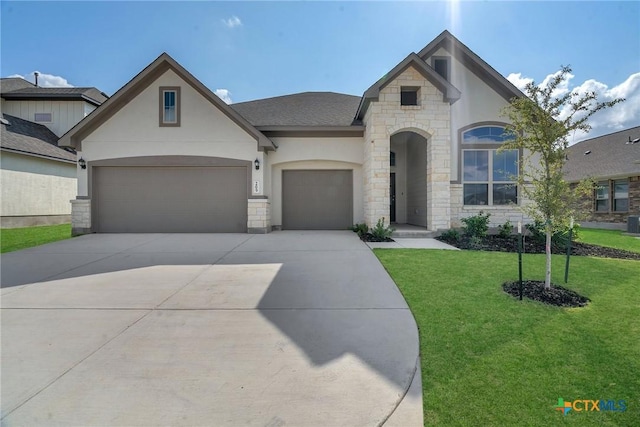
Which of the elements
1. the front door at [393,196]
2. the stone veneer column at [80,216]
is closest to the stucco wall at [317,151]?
the front door at [393,196]

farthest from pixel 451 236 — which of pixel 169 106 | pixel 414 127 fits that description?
pixel 169 106

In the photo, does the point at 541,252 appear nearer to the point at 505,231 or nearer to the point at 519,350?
the point at 505,231

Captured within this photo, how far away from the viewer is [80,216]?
1139 centimetres

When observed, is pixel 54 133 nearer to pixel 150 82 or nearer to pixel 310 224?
pixel 150 82

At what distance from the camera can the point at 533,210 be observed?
204 inches

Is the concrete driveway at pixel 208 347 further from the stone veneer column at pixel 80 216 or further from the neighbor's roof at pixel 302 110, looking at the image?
the neighbor's roof at pixel 302 110

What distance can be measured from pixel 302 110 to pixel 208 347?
12.7 meters

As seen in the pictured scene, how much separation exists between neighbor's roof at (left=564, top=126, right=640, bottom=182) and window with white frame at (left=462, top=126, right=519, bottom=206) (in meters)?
5.66

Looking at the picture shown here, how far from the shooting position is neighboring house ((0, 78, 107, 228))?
1373 cm

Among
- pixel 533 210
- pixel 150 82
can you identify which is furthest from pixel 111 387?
pixel 150 82

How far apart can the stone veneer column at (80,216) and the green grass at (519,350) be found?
11960 mm

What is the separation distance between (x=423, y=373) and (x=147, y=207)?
468 inches

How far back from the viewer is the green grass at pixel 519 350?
2.34 metres

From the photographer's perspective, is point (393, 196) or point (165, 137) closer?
point (165, 137)
